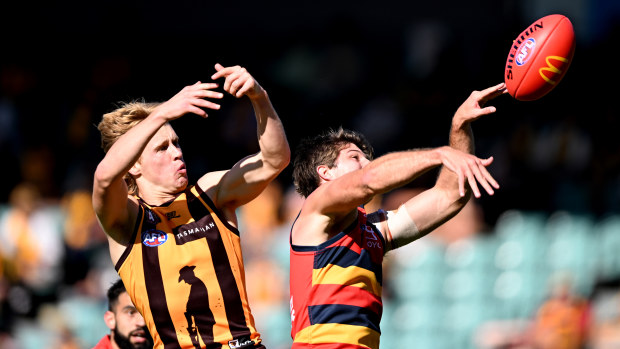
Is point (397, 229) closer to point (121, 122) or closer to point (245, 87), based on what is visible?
point (245, 87)

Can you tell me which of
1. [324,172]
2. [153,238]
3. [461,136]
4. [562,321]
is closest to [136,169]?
[153,238]

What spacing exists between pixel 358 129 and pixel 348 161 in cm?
769

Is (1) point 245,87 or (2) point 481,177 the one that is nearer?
(2) point 481,177

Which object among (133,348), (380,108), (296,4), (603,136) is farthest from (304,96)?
(133,348)

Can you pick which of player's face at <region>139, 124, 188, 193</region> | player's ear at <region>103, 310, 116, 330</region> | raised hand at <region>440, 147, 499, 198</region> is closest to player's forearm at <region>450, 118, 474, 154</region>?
raised hand at <region>440, 147, 499, 198</region>

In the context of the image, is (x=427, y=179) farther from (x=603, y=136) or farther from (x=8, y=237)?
(x=8, y=237)

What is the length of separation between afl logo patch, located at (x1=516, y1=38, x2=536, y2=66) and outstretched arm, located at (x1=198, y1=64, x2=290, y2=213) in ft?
4.72

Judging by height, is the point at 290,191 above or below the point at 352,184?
below

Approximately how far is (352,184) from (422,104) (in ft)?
29.2

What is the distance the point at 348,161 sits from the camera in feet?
17.2

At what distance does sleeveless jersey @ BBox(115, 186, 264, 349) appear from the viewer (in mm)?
4957

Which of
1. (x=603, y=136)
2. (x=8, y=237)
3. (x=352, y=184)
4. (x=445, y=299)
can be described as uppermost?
(x=352, y=184)

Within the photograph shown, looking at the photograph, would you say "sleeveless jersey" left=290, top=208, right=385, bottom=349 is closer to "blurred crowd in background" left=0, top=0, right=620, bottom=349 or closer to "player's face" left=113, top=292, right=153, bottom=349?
"player's face" left=113, top=292, right=153, bottom=349

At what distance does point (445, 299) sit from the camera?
423 inches
